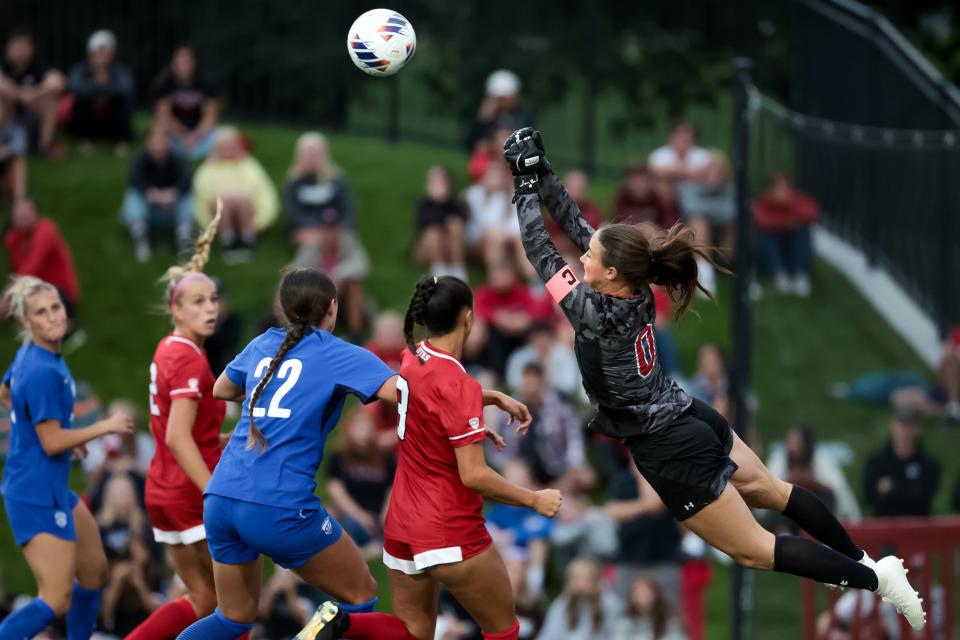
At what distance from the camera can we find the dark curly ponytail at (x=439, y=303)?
5.63m

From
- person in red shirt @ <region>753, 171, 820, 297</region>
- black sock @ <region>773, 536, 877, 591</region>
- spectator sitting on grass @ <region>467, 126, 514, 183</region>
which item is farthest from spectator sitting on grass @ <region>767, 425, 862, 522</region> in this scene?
black sock @ <region>773, 536, 877, 591</region>

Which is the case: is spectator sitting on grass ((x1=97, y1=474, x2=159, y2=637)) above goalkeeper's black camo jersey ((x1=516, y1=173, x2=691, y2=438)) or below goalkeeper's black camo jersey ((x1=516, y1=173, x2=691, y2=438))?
below

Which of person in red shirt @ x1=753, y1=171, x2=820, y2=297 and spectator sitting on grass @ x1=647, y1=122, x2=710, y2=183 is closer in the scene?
person in red shirt @ x1=753, y1=171, x2=820, y2=297

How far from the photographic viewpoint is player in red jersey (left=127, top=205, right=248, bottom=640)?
6.11 meters

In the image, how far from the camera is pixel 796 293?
44.3 ft

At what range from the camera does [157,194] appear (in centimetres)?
1357

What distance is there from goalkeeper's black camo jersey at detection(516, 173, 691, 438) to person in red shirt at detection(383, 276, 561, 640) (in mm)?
315

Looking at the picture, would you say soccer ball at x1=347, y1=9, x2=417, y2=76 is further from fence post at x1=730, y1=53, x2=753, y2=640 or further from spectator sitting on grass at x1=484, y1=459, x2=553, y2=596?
spectator sitting on grass at x1=484, y1=459, x2=553, y2=596

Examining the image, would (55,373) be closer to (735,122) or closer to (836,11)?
(735,122)

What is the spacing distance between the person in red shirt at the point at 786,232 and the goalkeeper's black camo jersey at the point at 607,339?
25.9ft

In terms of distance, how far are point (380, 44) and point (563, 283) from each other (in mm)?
1630

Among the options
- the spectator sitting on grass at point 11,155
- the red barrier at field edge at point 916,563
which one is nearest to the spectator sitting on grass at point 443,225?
the spectator sitting on grass at point 11,155

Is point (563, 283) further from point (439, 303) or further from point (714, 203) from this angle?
point (714, 203)

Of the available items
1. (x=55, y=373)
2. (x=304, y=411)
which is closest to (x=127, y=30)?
(x=55, y=373)
